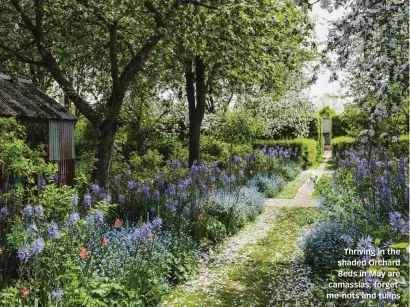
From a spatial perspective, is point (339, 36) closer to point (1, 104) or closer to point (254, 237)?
point (254, 237)

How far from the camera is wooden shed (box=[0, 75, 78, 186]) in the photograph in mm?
11148

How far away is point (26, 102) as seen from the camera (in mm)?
11500

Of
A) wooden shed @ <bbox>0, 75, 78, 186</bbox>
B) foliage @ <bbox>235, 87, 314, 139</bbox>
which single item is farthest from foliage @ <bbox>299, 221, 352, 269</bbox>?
foliage @ <bbox>235, 87, 314, 139</bbox>

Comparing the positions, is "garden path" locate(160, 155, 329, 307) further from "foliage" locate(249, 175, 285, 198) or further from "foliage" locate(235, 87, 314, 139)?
"foliage" locate(235, 87, 314, 139)

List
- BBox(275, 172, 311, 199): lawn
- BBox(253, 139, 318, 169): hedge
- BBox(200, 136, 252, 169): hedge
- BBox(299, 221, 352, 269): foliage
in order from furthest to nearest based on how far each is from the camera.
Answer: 1. BBox(253, 139, 318, 169): hedge
2. BBox(200, 136, 252, 169): hedge
3. BBox(275, 172, 311, 199): lawn
4. BBox(299, 221, 352, 269): foliage

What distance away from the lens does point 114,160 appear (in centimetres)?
1586

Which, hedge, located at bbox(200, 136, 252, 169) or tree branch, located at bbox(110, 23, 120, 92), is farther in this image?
hedge, located at bbox(200, 136, 252, 169)

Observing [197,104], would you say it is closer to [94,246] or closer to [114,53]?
[114,53]

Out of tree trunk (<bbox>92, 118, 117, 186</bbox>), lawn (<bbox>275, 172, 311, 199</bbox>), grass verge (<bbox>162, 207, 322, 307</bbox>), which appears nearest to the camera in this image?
grass verge (<bbox>162, 207, 322, 307</bbox>)

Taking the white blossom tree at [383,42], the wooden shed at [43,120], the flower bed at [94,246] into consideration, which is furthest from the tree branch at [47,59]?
the white blossom tree at [383,42]

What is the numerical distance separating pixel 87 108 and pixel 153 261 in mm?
4960

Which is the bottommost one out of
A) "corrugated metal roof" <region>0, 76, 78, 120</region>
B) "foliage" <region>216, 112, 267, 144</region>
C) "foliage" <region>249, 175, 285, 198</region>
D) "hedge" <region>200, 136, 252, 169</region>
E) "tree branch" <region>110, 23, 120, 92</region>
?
"foliage" <region>249, 175, 285, 198</region>

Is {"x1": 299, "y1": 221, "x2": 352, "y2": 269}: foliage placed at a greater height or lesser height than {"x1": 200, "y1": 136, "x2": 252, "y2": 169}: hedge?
lesser

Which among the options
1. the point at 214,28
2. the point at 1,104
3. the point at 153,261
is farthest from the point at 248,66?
the point at 153,261
